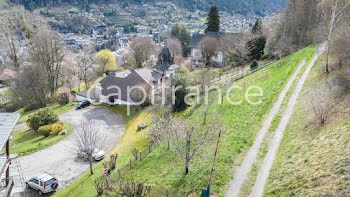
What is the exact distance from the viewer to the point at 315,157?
43.7 ft

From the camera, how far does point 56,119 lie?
33.6 meters

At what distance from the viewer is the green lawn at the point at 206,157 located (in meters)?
15.2

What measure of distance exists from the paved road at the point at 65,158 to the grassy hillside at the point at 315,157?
17300 mm

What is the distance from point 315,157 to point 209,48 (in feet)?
161

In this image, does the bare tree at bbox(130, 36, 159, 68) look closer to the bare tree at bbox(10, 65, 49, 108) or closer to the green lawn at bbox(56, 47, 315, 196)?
the bare tree at bbox(10, 65, 49, 108)

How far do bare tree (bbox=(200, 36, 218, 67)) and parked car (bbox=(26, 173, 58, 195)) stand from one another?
46705 mm

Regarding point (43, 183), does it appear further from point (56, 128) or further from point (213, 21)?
point (213, 21)

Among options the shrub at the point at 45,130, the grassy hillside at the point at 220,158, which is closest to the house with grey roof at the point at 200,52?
the grassy hillside at the point at 220,158

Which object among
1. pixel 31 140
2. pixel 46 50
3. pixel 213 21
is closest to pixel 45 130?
pixel 31 140

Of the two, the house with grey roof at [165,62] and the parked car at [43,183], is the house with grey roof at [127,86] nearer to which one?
the house with grey roof at [165,62]

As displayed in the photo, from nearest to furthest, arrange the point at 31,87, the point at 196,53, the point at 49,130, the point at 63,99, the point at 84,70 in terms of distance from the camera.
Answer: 1. the point at 49,130
2. the point at 63,99
3. the point at 31,87
4. the point at 84,70
5. the point at 196,53

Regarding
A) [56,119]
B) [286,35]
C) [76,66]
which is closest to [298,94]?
[286,35]

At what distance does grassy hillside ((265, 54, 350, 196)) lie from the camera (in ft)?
37.2

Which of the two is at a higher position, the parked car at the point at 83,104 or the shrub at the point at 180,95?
the shrub at the point at 180,95
